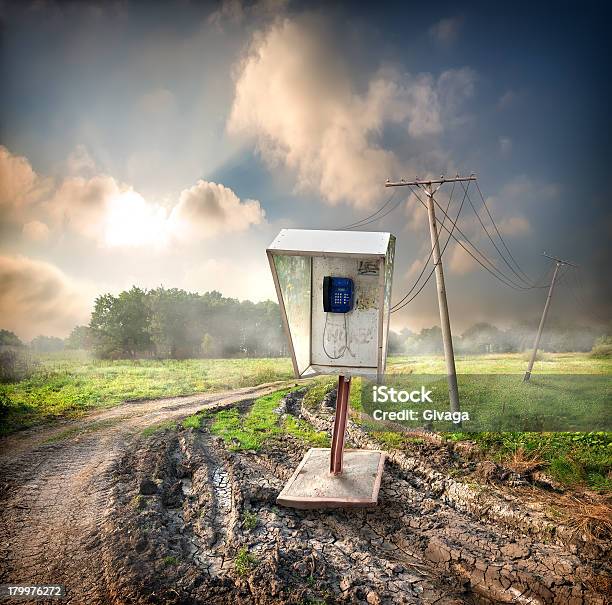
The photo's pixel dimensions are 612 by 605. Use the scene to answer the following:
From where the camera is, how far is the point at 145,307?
9.43m

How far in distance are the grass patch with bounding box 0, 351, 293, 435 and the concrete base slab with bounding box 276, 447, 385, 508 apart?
164 inches

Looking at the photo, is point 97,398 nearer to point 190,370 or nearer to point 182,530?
point 190,370

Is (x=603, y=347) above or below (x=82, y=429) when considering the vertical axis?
above

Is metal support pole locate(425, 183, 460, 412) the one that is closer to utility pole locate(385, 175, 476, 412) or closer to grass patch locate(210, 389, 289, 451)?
utility pole locate(385, 175, 476, 412)

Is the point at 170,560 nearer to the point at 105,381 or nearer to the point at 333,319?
the point at 333,319

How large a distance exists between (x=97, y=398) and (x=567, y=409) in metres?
7.28

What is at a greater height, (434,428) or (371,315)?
(371,315)

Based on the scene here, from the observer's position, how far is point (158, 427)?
626 centimetres

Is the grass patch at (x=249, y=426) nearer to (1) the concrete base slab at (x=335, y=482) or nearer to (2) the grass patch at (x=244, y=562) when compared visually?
(1) the concrete base slab at (x=335, y=482)

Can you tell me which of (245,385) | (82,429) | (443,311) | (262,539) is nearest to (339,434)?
(262,539)

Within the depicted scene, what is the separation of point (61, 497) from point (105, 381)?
464 cm

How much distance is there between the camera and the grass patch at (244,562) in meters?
2.92

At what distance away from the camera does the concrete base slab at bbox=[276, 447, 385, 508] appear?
3.78 m

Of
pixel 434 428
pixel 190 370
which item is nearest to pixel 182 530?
pixel 434 428
